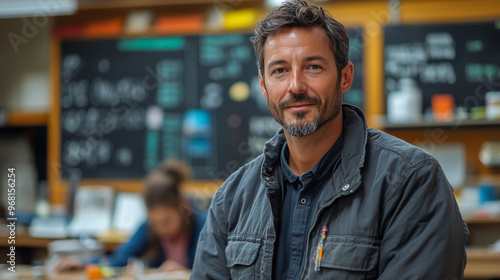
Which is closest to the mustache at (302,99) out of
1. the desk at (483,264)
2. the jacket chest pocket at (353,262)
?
the jacket chest pocket at (353,262)

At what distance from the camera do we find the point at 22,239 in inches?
181

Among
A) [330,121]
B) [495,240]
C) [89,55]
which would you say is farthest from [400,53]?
[330,121]

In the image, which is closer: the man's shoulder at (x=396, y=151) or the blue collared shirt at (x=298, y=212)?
the man's shoulder at (x=396, y=151)

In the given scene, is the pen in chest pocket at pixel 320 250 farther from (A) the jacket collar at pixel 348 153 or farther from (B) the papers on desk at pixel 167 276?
(B) the papers on desk at pixel 167 276

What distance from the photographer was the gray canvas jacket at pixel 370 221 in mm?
1289

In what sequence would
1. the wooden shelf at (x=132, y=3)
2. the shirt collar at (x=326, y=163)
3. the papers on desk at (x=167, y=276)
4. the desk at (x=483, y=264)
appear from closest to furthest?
the shirt collar at (x=326, y=163)
the papers on desk at (x=167, y=276)
the desk at (x=483, y=264)
the wooden shelf at (x=132, y=3)

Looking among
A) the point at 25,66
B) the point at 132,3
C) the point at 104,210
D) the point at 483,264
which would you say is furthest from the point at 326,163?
the point at 25,66

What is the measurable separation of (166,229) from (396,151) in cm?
205

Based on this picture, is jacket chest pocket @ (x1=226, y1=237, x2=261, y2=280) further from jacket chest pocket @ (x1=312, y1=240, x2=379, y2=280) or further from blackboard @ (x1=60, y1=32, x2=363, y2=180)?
blackboard @ (x1=60, y1=32, x2=363, y2=180)

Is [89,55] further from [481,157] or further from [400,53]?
[481,157]

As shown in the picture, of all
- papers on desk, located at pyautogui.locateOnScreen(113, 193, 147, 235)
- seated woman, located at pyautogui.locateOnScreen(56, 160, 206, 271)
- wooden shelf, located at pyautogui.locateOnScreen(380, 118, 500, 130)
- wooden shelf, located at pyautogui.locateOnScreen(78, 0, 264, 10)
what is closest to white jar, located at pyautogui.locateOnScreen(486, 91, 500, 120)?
wooden shelf, located at pyautogui.locateOnScreen(380, 118, 500, 130)

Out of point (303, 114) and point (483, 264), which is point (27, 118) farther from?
point (303, 114)

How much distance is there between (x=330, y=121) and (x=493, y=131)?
9.86 ft

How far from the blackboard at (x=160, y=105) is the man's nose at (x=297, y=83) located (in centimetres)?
292
